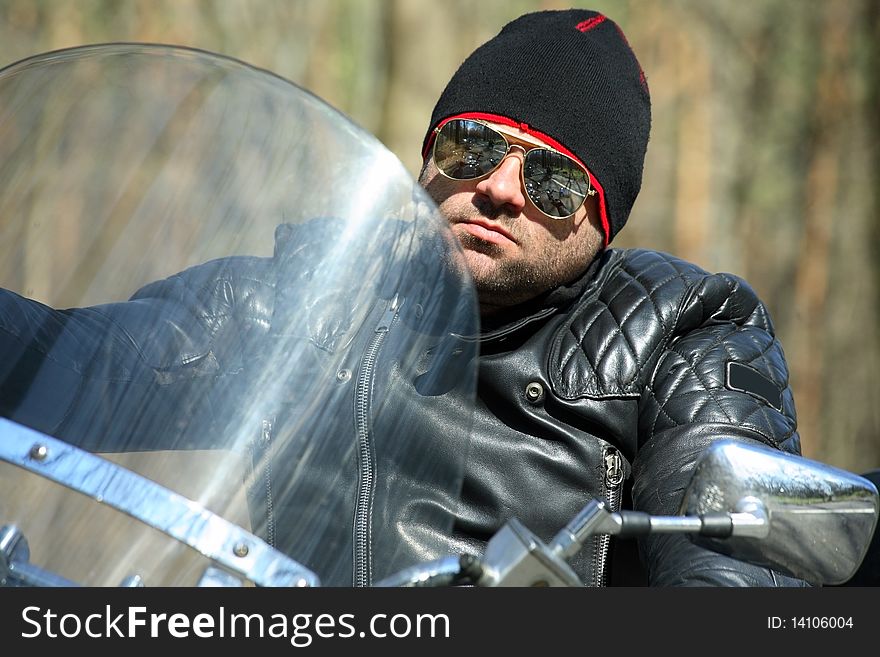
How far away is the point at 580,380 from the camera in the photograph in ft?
6.75

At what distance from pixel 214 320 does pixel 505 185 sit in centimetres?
91

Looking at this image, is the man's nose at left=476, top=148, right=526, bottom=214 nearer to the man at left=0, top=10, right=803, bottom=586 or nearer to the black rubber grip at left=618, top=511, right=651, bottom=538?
the man at left=0, top=10, right=803, bottom=586

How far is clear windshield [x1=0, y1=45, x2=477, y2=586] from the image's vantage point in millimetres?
1109

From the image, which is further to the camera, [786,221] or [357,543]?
[786,221]

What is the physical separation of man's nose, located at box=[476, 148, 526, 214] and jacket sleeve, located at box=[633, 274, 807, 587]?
36 centimetres

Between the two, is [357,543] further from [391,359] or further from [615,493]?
[615,493]

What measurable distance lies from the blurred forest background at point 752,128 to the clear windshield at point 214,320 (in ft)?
13.3

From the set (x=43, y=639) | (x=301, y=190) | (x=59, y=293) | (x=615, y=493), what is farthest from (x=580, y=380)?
(x=43, y=639)

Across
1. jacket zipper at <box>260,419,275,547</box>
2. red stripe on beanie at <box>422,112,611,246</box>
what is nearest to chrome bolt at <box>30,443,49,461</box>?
jacket zipper at <box>260,419,275,547</box>

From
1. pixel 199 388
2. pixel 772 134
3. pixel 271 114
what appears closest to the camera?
pixel 199 388

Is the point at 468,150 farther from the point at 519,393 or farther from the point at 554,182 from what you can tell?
the point at 519,393

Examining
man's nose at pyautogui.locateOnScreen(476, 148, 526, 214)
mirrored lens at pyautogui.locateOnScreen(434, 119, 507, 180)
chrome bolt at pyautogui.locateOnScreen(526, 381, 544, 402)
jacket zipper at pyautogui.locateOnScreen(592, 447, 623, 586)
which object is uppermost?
mirrored lens at pyautogui.locateOnScreen(434, 119, 507, 180)

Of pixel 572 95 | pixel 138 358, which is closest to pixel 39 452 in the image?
pixel 138 358

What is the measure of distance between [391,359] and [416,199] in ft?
0.64
